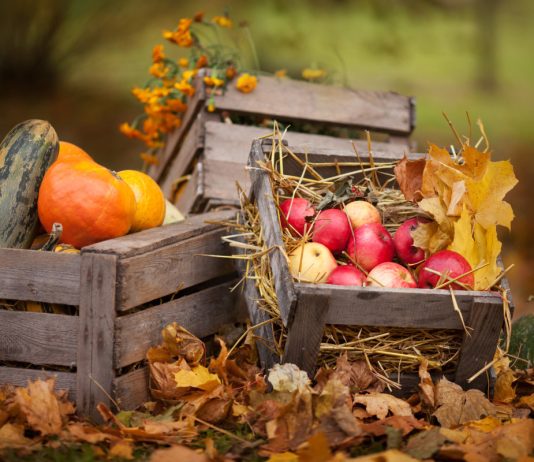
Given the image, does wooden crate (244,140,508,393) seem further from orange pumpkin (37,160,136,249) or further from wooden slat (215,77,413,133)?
wooden slat (215,77,413,133)

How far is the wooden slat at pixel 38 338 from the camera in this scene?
7.47ft

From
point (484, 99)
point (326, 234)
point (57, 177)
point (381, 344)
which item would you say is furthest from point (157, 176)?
point (484, 99)

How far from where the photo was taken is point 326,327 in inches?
86.6

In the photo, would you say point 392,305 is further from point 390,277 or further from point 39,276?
point 39,276

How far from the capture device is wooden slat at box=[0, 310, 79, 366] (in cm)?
228

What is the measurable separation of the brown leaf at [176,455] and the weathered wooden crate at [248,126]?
1657 millimetres

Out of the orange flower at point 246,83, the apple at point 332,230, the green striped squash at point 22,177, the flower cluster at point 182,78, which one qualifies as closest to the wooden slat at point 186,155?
the flower cluster at point 182,78

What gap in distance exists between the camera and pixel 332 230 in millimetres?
2389

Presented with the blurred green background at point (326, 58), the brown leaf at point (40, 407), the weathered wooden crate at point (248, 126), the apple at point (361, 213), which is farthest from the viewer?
the blurred green background at point (326, 58)

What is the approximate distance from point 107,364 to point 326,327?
2.13 ft

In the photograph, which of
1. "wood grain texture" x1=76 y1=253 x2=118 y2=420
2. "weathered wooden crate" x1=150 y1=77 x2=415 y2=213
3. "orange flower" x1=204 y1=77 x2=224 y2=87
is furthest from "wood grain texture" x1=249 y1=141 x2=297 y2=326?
"orange flower" x1=204 y1=77 x2=224 y2=87

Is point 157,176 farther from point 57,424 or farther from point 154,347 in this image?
point 57,424

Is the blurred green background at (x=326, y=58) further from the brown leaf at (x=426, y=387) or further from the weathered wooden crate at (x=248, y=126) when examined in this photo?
the brown leaf at (x=426, y=387)

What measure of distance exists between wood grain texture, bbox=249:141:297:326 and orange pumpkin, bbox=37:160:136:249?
1.43 ft
